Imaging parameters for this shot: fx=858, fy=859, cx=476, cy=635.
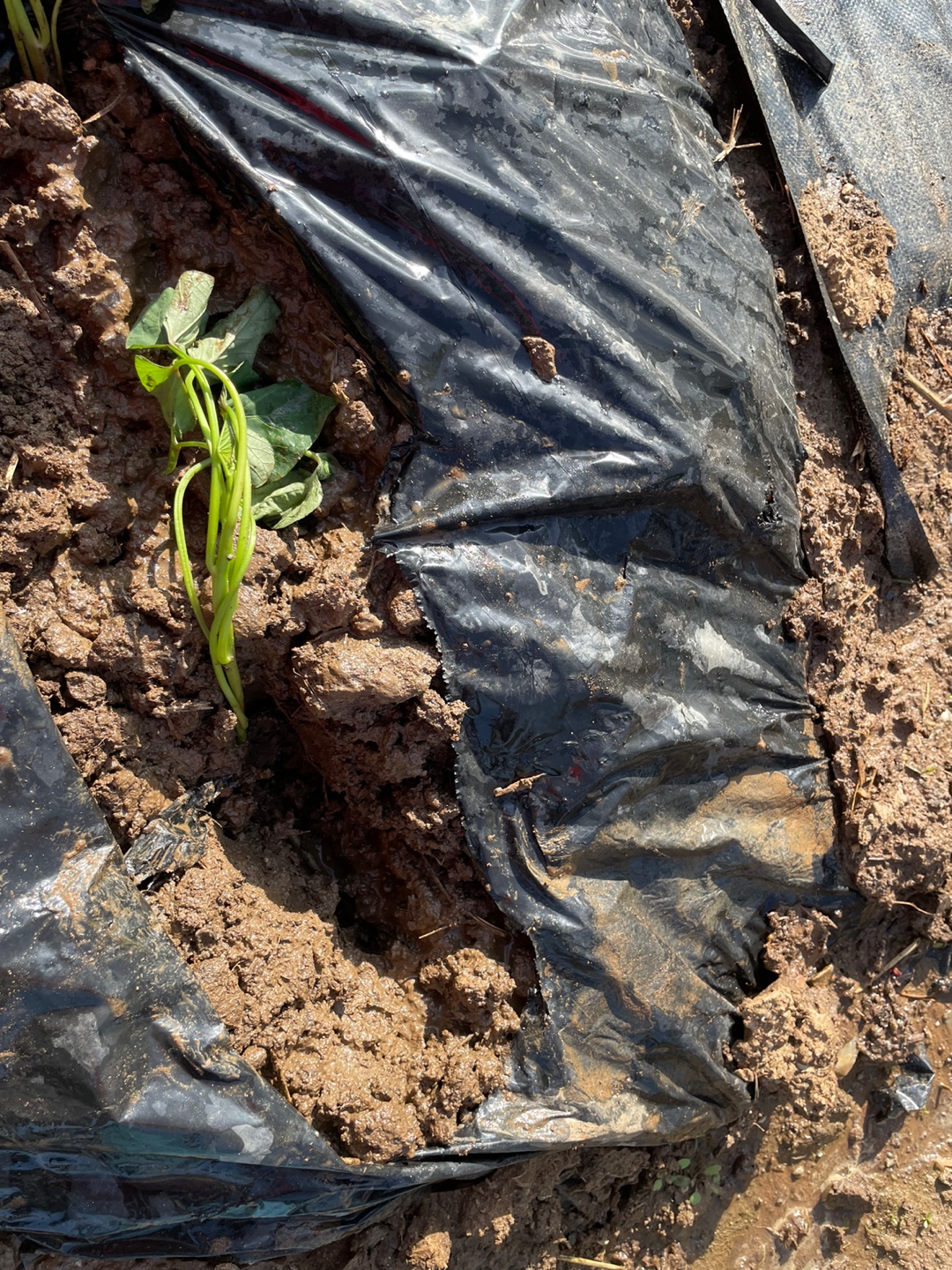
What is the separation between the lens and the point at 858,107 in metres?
2.26

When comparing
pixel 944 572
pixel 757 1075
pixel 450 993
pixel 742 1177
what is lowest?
pixel 742 1177

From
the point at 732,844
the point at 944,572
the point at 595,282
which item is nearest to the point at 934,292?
the point at 944,572

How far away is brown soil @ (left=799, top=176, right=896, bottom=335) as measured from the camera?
6.94ft

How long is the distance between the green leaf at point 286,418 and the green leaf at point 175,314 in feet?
0.51

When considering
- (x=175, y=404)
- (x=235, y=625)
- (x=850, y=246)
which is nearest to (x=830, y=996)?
(x=235, y=625)

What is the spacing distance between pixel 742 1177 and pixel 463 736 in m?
1.54

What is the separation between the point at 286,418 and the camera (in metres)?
1.64

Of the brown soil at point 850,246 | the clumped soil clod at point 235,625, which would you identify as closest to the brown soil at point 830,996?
the brown soil at point 850,246

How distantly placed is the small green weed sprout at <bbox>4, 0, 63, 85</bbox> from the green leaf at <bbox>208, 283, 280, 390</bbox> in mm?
489

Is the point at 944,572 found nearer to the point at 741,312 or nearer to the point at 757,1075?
the point at 741,312

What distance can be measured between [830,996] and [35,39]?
8.71 ft

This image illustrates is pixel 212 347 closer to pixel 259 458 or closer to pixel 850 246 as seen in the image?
pixel 259 458

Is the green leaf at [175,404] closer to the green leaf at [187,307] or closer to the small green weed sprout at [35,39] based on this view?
the green leaf at [187,307]

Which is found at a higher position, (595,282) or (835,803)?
(595,282)
